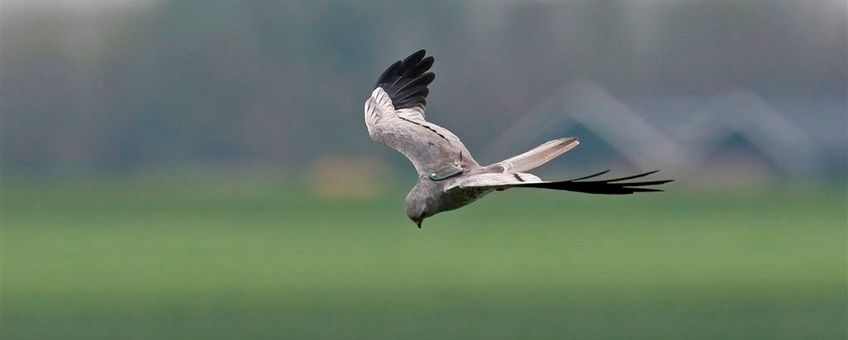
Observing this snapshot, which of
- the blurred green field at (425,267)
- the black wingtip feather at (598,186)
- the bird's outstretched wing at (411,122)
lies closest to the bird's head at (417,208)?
the bird's outstretched wing at (411,122)

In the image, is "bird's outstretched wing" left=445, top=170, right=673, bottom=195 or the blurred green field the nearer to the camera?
"bird's outstretched wing" left=445, top=170, right=673, bottom=195

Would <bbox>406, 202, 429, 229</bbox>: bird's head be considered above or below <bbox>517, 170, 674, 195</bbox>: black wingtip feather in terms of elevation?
above

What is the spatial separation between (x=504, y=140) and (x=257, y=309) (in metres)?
7.51

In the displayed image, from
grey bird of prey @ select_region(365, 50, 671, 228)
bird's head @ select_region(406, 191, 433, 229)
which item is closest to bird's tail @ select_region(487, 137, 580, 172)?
grey bird of prey @ select_region(365, 50, 671, 228)

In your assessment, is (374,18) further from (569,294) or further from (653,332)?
(653,332)

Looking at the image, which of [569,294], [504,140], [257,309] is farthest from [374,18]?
[257,309]

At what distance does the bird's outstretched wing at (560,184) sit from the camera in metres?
6.54

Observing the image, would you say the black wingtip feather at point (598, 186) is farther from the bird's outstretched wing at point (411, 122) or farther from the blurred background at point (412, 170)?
the blurred background at point (412, 170)

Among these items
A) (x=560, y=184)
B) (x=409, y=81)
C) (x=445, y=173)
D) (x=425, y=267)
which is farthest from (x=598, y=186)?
(x=425, y=267)

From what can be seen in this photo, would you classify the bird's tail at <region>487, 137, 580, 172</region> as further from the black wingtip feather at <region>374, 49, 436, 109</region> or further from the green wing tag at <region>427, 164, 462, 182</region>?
the black wingtip feather at <region>374, 49, 436, 109</region>

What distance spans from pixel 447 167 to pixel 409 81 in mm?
1672

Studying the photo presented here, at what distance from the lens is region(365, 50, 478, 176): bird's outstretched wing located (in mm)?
7738

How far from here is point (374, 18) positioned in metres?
45.9

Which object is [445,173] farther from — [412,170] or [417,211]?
[412,170]
